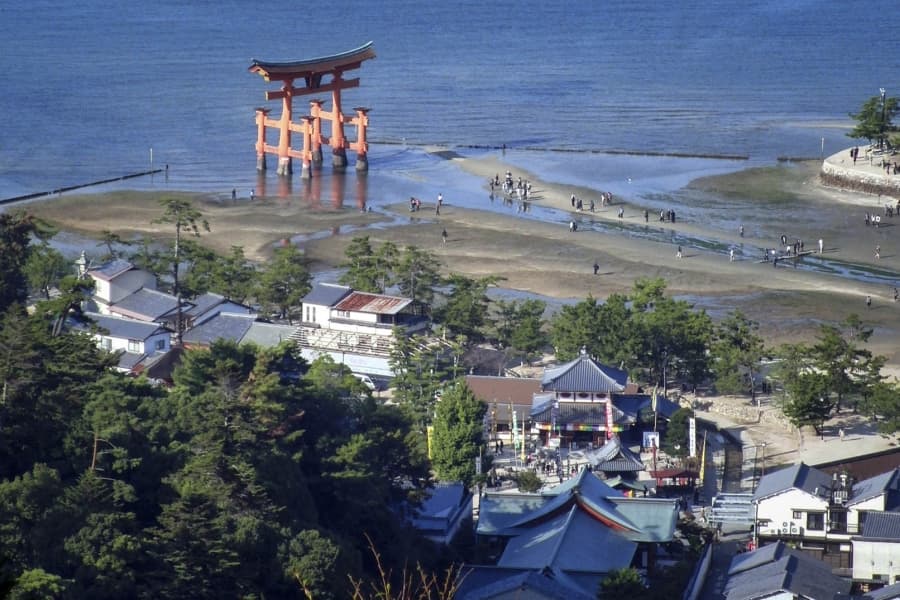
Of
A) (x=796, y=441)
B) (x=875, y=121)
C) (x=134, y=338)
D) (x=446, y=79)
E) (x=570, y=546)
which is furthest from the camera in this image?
(x=446, y=79)

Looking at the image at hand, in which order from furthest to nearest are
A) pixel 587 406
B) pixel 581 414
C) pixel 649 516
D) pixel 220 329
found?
pixel 220 329
pixel 587 406
pixel 581 414
pixel 649 516

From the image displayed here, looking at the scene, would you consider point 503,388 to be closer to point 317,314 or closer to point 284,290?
point 317,314

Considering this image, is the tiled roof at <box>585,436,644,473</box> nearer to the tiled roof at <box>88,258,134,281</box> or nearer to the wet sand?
the wet sand

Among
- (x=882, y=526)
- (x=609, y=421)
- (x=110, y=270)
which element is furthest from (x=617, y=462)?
(x=110, y=270)

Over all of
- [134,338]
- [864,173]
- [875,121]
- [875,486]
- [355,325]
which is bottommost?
[134,338]

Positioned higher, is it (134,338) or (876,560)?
(134,338)

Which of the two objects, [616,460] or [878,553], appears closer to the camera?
[878,553]
